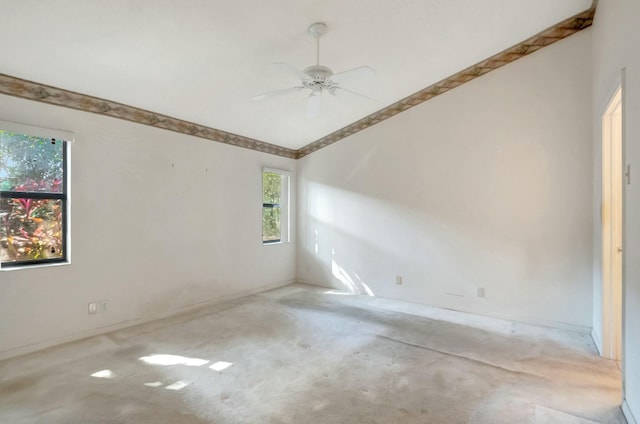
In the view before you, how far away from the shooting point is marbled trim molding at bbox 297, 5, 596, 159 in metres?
3.78

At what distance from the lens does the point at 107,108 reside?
3.71 meters

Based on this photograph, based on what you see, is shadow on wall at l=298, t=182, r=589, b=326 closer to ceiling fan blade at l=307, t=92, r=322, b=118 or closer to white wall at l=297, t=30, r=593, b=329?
white wall at l=297, t=30, r=593, b=329

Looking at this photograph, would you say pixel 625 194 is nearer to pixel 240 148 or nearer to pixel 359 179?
pixel 359 179

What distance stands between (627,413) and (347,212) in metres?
4.11

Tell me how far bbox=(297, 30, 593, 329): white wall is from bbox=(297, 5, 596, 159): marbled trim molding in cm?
9

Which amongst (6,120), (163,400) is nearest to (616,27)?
(163,400)

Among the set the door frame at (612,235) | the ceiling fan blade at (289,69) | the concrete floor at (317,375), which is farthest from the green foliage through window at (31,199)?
the door frame at (612,235)

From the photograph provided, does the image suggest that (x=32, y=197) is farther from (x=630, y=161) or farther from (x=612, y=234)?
(x=612, y=234)

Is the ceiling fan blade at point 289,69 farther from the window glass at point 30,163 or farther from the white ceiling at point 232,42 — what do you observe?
the window glass at point 30,163

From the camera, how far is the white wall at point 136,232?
3254 millimetres

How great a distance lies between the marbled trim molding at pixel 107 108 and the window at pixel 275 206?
2.68 ft

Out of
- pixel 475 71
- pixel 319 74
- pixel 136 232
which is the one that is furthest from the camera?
pixel 475 71

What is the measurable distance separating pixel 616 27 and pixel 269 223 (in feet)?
16.4

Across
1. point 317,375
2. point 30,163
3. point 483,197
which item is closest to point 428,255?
point 483,197
